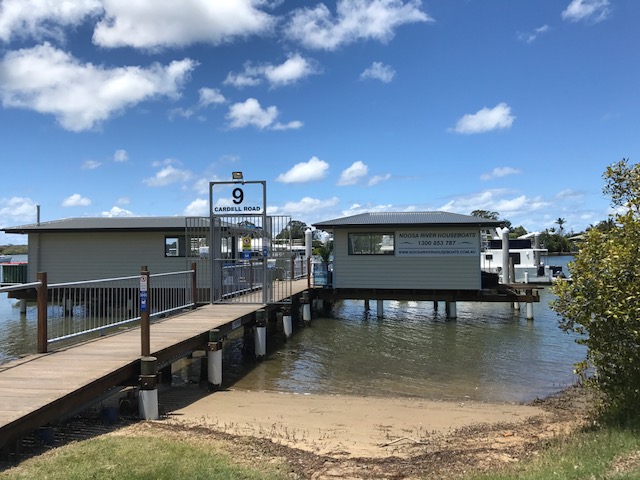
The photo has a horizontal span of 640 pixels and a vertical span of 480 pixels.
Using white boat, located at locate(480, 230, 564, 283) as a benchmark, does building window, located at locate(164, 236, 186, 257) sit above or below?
above

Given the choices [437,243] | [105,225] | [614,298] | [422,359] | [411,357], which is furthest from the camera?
[105,225]

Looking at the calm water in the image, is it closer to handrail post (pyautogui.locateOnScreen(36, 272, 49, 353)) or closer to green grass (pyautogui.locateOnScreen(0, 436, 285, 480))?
handrail post (pyautogui.locateOnScreen(36, 272, 49, 353))

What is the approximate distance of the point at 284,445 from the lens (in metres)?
5.77

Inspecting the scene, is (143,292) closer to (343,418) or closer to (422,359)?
(343,418)

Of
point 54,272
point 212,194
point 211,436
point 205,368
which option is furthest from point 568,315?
point 54,272

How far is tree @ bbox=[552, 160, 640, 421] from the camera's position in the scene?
5320 mm

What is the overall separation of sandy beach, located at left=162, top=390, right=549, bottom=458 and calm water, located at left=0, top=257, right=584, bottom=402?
40.8 inches

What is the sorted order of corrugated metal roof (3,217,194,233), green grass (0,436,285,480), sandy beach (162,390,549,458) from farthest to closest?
corrugated metal roof (3,217,194,233) < sandy beach (162,390,549,458) < green grass (0,436,285,480)

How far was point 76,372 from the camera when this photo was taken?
6.91 metres

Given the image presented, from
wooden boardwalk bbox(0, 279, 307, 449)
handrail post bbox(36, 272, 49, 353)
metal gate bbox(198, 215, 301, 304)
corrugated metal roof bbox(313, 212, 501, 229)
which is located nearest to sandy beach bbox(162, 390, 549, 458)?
wooden boardwalk bbox(0, 279, 307, 449)

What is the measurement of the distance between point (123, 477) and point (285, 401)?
4.58 m

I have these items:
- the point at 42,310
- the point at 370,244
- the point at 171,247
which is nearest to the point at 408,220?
the point at 370,244

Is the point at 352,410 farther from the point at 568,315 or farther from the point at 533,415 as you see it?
the point at 568,315

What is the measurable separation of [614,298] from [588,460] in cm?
174
